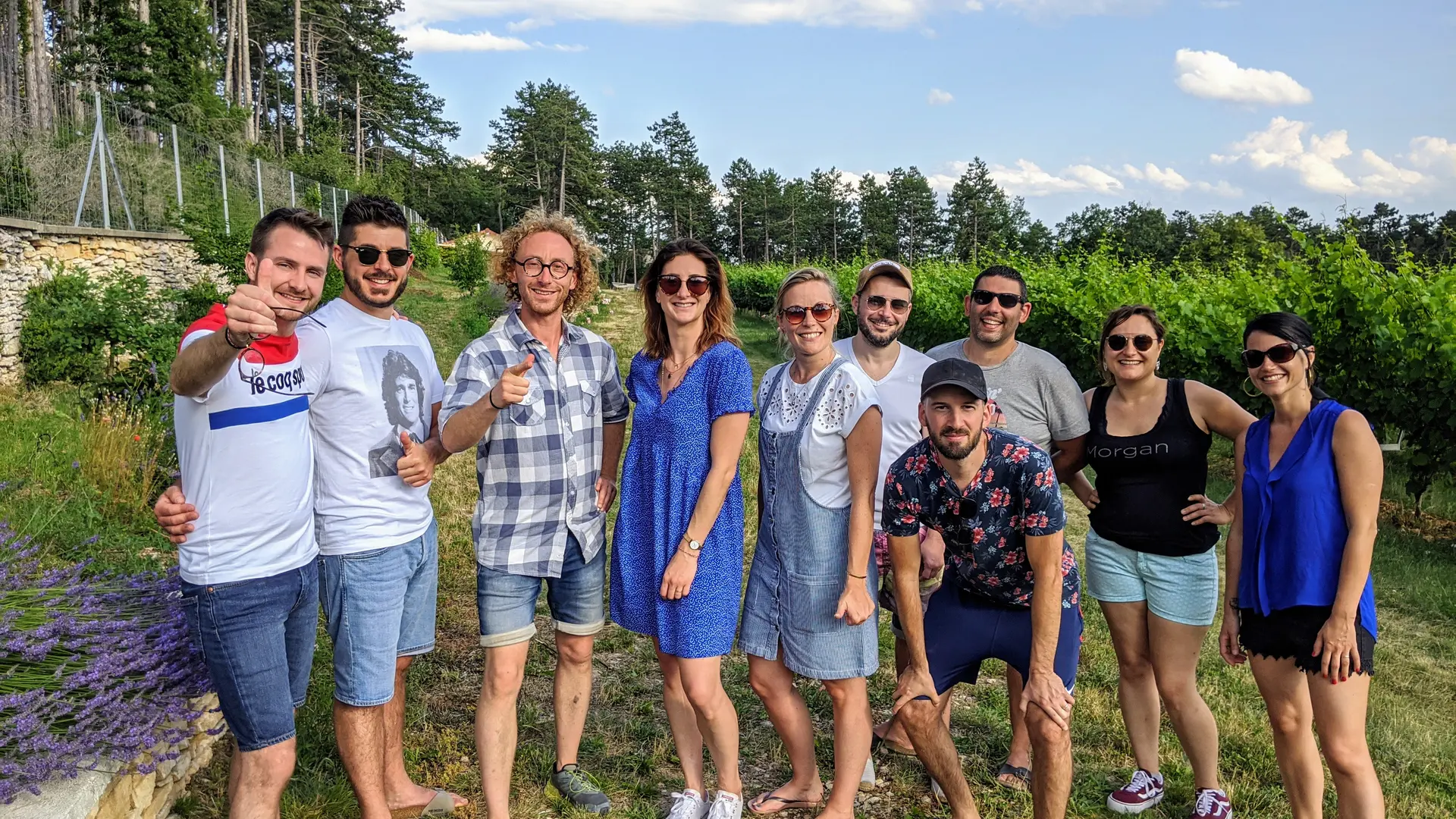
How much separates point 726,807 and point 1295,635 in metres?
1.91

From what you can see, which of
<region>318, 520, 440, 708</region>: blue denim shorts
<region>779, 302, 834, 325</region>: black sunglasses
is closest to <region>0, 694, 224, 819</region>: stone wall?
<region>318, 520, 440, 708</region>: blue denim shorts

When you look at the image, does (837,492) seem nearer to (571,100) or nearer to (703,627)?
(703,627)

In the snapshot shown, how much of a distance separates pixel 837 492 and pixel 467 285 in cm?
2147

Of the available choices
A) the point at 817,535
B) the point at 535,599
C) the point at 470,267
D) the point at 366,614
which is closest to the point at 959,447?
the point at 817,535

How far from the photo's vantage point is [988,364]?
3443mm

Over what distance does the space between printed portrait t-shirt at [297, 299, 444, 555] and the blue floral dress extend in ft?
2.42

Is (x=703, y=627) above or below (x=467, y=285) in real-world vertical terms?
below

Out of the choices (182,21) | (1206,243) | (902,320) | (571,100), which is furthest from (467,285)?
(1206,243)

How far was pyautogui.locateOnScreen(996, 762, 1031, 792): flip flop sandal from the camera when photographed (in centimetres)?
340

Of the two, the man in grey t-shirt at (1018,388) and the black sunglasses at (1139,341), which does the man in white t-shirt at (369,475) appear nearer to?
the man in grey t-shirt at (1018,388)

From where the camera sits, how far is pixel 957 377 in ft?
8.30

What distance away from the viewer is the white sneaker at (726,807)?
9.96ft

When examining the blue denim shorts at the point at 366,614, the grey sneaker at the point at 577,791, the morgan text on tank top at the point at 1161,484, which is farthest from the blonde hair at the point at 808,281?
the grey sneaker at the point at 577,791

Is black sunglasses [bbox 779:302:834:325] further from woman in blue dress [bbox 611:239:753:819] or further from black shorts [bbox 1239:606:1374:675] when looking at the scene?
black shorts [bbox 1239:606:1374:675]
